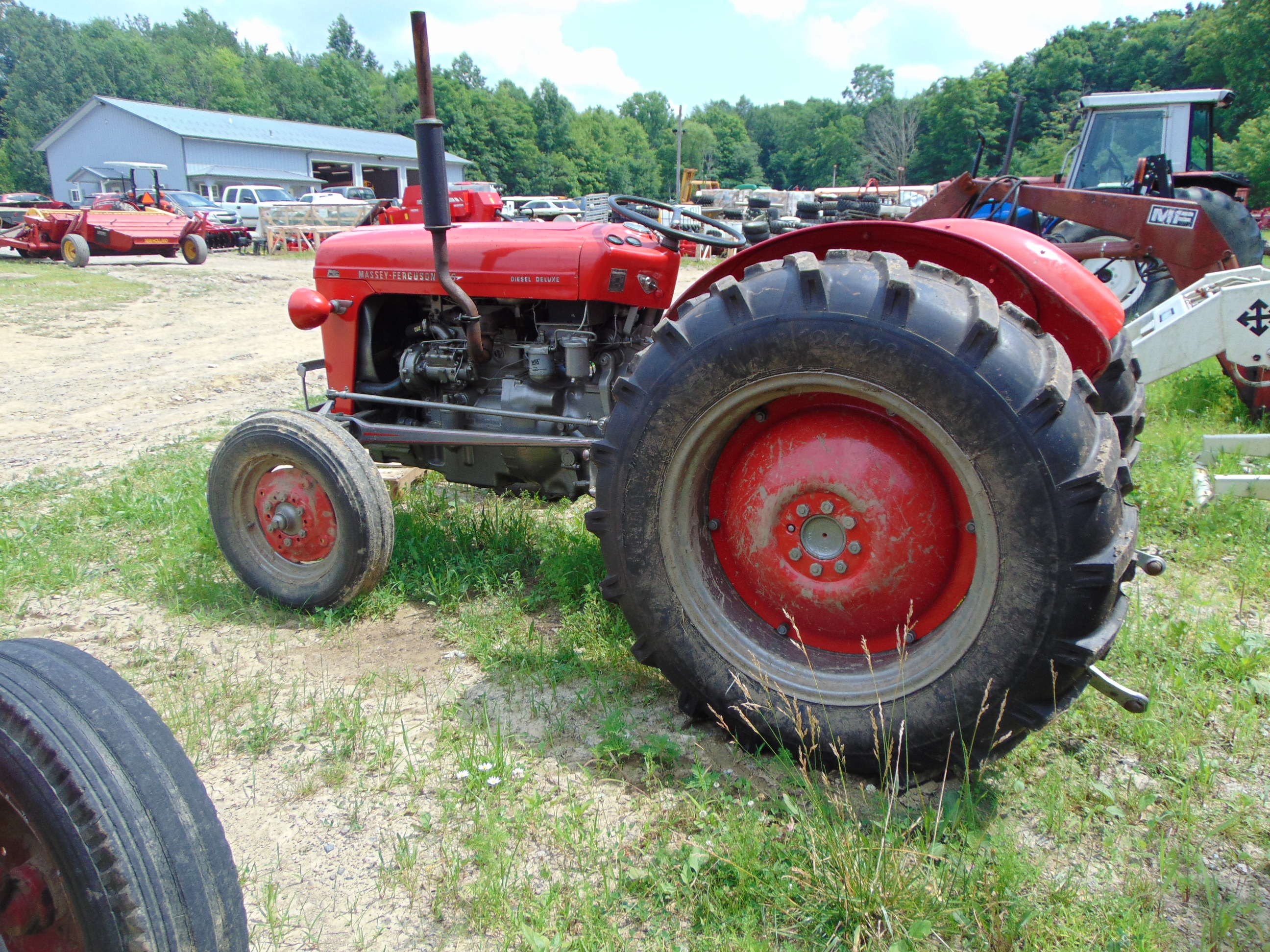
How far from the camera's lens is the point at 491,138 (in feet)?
177

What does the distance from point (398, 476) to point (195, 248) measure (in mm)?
15989

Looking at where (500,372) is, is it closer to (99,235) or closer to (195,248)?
(195,248)

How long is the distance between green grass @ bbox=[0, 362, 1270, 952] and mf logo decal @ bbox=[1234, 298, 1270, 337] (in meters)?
1.53

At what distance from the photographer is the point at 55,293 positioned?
12.8 m

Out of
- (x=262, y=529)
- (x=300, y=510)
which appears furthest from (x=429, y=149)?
(x=262, y=529)

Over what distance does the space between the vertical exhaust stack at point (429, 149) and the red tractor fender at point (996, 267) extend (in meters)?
0.97

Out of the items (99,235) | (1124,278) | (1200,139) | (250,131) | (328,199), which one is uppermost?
(250,131)

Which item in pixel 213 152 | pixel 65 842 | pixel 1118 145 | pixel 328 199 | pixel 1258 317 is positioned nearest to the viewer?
pixel 65 842

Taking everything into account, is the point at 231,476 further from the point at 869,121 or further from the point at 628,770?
the point at 869,121

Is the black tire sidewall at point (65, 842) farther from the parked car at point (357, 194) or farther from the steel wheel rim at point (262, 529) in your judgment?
the parked car at point (357, 194)

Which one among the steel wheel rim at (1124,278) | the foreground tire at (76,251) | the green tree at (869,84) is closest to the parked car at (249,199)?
the foreground tire at (76,251)

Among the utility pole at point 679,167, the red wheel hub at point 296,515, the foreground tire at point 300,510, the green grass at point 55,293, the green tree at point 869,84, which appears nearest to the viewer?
the foreground tire at point 300,510

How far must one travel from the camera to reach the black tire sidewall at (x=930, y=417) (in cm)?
181

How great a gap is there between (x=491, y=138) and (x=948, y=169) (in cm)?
3048
